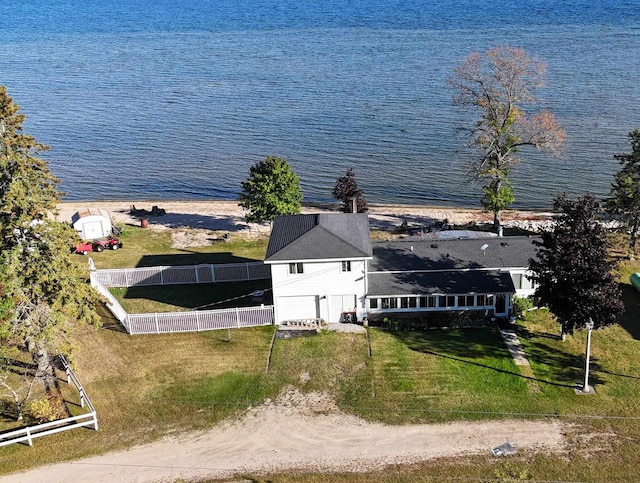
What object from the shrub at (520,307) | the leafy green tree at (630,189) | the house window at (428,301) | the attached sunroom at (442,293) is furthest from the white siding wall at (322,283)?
the leafy green tree at (630,189)

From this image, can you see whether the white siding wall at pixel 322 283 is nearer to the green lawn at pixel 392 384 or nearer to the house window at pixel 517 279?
the green lawn at pixel 392 384

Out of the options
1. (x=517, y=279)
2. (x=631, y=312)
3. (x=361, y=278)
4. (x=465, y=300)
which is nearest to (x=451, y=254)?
(x=465, y=300)

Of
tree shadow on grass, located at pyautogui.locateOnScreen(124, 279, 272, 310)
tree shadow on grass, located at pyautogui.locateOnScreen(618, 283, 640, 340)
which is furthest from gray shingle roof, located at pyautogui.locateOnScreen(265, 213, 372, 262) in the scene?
tree shadow on grass, located at pyautogui.locateOnScreen(618, 283, 640, 340)

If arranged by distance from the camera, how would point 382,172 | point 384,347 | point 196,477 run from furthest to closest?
point 382,172, point 384,347, point 196,477

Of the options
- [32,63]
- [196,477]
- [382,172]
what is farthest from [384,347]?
[32,63]

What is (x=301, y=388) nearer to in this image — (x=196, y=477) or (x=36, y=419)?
(x=196, y=477)

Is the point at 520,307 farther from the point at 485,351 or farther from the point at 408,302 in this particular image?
the point at 408,302
